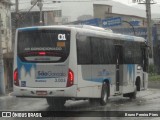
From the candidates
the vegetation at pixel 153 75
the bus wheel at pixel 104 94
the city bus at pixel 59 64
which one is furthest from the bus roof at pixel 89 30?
the vegetation at pixel 153 75

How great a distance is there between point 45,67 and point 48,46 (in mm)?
741

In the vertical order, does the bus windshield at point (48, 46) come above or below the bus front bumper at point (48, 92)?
above

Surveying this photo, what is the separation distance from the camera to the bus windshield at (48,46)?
55.1 ft

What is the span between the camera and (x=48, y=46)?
55.2 ft

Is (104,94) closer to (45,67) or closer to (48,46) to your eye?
(45,67)

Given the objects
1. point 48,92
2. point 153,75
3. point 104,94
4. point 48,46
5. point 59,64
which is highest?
point 48,46

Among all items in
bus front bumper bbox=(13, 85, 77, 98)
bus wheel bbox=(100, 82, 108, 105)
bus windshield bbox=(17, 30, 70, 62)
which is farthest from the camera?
bus wheel bbox=(100, 82, 108, 105)

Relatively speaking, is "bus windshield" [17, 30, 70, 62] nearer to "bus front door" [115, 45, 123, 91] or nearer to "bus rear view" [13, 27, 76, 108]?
"bus rear view" [13, 27, 76, 108]

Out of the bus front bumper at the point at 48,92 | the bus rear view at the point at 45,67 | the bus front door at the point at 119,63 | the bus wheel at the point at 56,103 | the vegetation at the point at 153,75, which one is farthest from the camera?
the vegetation at the point at 153,75

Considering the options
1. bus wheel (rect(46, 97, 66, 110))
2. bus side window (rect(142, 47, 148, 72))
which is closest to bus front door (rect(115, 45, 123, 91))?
bus wheel (rect(46, 97, 66, 110))

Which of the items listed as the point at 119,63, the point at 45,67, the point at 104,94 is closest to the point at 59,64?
the point at 45,67

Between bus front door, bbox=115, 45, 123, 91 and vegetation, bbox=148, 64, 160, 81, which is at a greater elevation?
bus front door, bbox=115, 45, 123, 91

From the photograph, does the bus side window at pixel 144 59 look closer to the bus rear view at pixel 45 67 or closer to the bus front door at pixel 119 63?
the bus front door at pixel 119 63

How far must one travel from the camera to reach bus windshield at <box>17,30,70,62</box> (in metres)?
16.8
